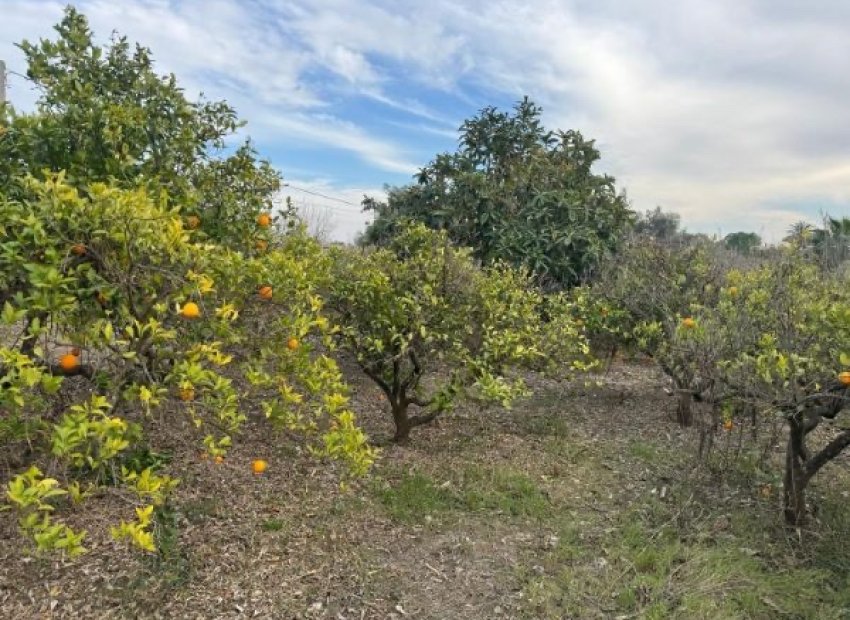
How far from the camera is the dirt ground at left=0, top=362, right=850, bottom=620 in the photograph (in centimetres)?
298

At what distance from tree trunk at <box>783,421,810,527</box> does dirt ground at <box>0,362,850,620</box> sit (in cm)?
11

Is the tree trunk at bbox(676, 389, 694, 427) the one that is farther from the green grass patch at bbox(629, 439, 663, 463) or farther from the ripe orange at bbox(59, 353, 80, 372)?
the ripe orange at bbox(59, 353, 80, 372)

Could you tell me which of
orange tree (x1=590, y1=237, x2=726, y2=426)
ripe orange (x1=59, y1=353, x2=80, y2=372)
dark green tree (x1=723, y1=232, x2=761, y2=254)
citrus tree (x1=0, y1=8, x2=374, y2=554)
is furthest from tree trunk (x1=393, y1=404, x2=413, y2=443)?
dark green tree (x1=723, y1=232, x2=761, y2=254)

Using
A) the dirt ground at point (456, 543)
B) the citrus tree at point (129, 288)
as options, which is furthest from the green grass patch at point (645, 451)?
the citrus tree at point (129, 288)

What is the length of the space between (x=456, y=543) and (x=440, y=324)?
58.3 inches

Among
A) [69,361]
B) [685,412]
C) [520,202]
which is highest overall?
[520,202]

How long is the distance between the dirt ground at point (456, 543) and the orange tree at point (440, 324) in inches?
26.3

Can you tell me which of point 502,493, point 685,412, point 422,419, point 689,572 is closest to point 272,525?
point 502,493

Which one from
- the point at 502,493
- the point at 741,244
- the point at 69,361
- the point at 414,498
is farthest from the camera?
the point at 741,244

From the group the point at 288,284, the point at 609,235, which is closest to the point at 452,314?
the point at 288,284

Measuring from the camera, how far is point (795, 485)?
3678mm

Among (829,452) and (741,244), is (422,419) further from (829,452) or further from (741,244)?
(741,244)

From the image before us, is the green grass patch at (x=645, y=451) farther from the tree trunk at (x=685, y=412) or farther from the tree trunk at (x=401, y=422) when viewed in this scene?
the tree trunk at (x=401, y=422)

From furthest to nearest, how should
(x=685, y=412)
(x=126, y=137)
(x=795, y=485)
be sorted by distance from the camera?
(x=685, y=412) → (x=795, y=485) → (x=126, y=137)
